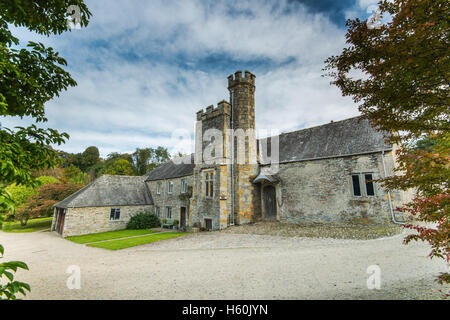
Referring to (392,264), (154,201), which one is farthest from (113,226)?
(392,264)

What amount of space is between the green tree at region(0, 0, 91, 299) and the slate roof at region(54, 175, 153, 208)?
19.7m

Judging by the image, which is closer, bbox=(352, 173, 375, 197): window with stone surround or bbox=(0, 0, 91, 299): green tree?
bbox=(0, 0, 91, 299): green tree

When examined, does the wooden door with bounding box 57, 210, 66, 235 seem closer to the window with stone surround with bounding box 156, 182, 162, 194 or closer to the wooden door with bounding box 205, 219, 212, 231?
the window with stone surround with bounding box 156, 182, 162, 194

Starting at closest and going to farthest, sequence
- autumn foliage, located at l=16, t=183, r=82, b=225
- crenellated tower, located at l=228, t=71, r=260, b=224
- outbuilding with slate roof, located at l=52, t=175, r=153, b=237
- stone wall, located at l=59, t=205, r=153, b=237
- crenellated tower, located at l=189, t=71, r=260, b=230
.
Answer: crenellated tower, located at l=189, t=71, r=260, b=230
crenellated tower, located at l=228, t=71, r=260, b=224
stone wall, located at l=59, t=205, r=153, b=237
outbuilding with slate roof, located at l=52, t=175, r=153, b=237
autumn foliage, located at l=16, t=183, r=82, b=225

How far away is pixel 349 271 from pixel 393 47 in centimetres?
630

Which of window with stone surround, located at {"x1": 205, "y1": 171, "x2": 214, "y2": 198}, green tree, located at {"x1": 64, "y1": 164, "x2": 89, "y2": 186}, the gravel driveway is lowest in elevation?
the gravel driveway

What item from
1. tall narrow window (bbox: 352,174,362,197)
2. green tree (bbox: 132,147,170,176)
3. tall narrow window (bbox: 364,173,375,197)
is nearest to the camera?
tall narrow window (bbox: 364,173,375,197)

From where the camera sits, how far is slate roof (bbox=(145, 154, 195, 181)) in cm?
2231

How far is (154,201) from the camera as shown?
25.2 m

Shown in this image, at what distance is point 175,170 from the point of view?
24.5 metres

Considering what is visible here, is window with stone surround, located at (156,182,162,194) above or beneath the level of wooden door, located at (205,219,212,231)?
above

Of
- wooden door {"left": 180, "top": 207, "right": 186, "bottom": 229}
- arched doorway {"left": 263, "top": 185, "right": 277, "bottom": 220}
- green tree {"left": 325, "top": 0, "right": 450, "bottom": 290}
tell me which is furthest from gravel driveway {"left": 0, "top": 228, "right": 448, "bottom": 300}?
wooden door {"left": 180, "top": 207, "right": 186, "bottom": 229}

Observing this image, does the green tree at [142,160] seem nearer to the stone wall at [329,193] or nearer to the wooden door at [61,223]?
the wooden door at [61,223]

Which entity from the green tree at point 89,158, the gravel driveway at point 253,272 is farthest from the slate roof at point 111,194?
the green tree at point 89,158
